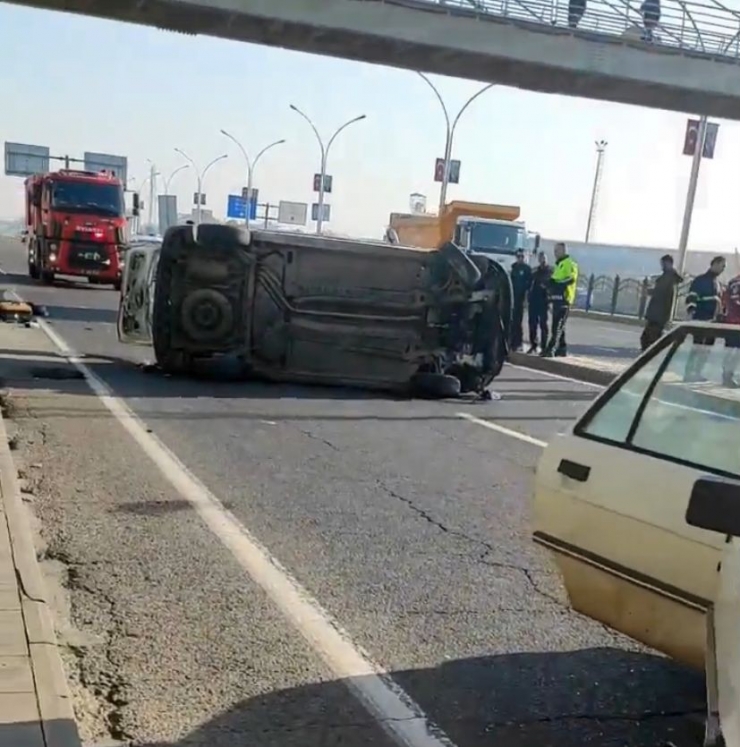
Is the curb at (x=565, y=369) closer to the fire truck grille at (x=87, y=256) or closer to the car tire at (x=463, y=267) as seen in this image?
the car tire at (x=463, y=267)

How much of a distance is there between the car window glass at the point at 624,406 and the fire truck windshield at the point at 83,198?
26336mm

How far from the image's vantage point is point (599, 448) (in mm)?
3979

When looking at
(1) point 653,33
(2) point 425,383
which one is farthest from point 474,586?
(1) point 653,33

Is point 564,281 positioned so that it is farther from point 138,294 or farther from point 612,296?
point 612,296

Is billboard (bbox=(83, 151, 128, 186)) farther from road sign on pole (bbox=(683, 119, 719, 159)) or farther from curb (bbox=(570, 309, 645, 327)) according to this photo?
road sign on pole (bbox=(683, 119, 719, 159))

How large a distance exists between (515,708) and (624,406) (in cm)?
121

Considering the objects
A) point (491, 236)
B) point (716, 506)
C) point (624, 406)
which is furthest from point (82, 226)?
point (716, 506)

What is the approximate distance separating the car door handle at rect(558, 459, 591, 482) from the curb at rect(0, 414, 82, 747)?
191 cm

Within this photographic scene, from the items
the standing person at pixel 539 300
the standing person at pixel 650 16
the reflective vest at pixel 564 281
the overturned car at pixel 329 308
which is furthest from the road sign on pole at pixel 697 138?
the overturned car at pixel 329 308

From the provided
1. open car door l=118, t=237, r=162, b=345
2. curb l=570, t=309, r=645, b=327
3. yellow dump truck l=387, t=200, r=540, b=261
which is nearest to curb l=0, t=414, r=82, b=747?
open car door l=118, t=237, r=162, b=345

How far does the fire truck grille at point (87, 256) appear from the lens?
93.8 feet

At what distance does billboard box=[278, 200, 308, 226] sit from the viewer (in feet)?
295

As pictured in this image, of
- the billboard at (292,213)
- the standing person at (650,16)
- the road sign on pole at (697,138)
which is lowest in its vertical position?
the billboard at (292,213)

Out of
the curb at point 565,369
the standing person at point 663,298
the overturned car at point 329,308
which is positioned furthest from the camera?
the curb at point 565,369
